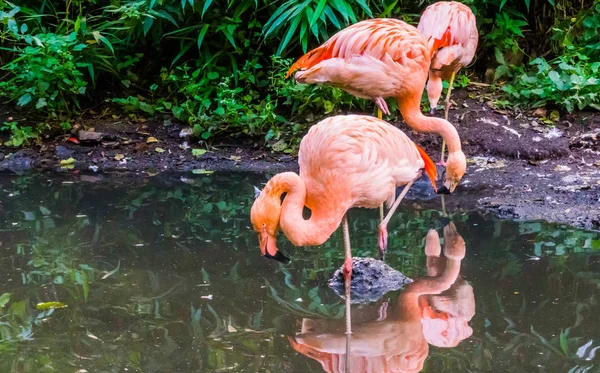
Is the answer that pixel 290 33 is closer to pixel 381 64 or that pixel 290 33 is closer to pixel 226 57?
pixel 226 57

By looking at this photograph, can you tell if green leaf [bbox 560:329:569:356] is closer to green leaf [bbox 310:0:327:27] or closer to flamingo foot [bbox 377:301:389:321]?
flamingo foot [bbox 377:301:389:321]

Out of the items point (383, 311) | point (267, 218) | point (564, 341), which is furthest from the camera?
point (383, 311)

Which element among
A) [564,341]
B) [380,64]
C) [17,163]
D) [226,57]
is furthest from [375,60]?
[17,163]

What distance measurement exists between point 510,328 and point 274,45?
466 cm

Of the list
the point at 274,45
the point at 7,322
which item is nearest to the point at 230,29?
the point at 274,45

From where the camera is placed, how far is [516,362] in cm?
317

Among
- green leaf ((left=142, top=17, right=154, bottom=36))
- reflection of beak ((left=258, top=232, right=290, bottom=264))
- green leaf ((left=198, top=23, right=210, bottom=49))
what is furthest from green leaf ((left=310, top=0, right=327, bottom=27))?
reflection of beak ((left=258, top=232, right=290, bottom=264))

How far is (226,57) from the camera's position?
24.8ft

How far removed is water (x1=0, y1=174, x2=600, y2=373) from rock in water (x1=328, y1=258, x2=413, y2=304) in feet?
0.24

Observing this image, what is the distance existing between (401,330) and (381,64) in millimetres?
1986

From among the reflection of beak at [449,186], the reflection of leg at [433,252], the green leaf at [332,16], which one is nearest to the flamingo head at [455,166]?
the reflection of beak at [449,186]

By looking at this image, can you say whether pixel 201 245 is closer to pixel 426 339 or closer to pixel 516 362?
pixel 426 339

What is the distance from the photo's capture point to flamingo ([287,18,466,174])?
16.3 feet

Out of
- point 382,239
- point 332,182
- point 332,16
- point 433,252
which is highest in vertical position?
point 332,16
